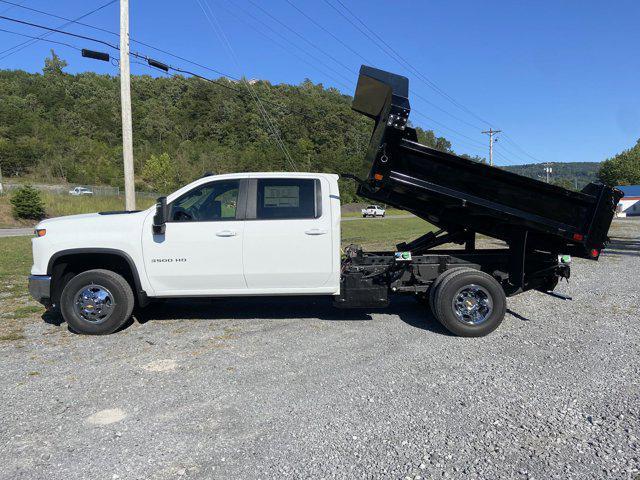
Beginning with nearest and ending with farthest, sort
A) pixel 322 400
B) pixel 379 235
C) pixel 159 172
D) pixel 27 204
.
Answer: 1. pixel 322 400
2. pixel 379 235
3. pixel 27 204
4. pixel 159 172

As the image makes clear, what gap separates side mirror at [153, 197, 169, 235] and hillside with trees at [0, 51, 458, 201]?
130 ft

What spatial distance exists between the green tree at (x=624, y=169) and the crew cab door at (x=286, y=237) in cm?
11703

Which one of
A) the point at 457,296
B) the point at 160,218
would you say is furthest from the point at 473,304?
the point at 160,218

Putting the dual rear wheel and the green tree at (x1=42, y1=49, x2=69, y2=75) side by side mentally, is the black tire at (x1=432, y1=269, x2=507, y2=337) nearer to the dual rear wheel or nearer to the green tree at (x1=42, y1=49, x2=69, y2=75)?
the dual rear wheel

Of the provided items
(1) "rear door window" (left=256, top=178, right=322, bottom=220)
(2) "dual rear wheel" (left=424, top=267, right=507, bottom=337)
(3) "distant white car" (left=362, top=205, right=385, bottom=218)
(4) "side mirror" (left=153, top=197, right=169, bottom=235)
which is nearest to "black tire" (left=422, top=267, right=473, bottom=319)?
(2) "dual rear wheel" (left=424, top=267, right=507, bottom=337)

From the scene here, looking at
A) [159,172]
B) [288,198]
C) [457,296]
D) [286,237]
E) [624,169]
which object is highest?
[624,169]

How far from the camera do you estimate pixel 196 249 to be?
18.6 feet

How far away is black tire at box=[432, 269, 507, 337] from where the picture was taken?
5.66 metres

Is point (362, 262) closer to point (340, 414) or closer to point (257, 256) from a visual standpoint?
point (257, 256)

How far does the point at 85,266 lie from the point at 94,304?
599 mm

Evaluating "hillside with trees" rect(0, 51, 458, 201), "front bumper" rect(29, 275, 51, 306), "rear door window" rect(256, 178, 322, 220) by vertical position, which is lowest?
"front bumper" rect(29, 275, 51, 306)

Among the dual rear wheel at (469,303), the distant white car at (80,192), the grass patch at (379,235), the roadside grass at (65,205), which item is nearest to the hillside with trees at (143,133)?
the distant white car at (80,192)

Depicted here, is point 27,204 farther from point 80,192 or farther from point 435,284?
point 435,284

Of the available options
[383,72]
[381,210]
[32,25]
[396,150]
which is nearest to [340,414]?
[396,150]
